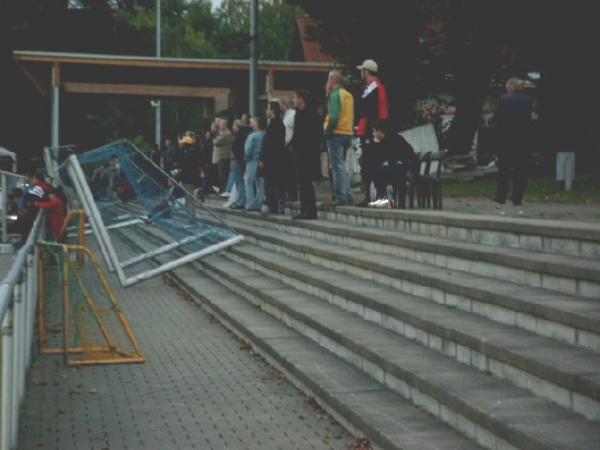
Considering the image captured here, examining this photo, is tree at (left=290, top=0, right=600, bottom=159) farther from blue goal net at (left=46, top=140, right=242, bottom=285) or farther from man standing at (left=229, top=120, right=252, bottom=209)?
blue goal net at (left=46, top=140, right=242, bottom=285)

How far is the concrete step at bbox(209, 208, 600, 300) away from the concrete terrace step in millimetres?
942

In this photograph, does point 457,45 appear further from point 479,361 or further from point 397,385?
point 479,361

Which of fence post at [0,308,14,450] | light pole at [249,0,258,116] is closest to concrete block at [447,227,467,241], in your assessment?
fence post at [0,308,14,450]

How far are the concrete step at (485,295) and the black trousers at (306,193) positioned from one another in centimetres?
224

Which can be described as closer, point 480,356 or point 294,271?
point 480,356

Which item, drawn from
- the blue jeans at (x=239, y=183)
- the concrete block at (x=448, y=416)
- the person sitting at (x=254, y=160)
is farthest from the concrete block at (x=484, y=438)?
the blue jeans at (x=239, y=183)

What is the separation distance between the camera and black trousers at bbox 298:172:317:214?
17.0 metres

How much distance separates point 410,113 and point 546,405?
27.2 metres

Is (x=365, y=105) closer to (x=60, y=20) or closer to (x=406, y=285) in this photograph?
(x=406, y=285)

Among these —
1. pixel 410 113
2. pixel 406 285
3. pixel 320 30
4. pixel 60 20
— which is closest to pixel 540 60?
pixel 410 113

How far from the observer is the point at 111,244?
15.8 metres

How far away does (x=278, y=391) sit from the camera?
397 inches

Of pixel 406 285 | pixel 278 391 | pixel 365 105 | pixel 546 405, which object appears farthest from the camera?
pixel 365 105

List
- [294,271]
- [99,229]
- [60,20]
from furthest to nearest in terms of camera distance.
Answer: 1. [60,20]
2. [99,229]
3. [294,271]
